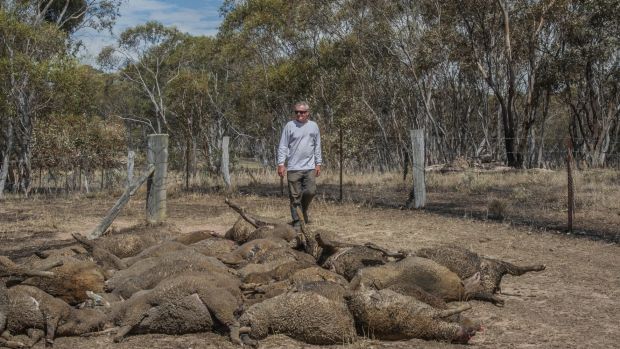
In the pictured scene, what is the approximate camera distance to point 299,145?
32.4ft

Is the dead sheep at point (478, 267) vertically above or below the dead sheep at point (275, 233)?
below

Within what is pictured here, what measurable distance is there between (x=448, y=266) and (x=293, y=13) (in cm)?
2942

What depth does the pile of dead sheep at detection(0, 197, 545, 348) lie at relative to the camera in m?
4.69

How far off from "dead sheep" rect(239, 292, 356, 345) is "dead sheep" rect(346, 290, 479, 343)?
0.44ft

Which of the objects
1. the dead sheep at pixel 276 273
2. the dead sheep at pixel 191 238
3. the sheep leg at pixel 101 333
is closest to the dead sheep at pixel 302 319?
the dead sheep at pixel 276 273

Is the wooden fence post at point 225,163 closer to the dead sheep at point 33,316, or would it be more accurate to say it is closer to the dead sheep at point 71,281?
the dead sheep at point 71,281

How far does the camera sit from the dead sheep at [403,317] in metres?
4.66

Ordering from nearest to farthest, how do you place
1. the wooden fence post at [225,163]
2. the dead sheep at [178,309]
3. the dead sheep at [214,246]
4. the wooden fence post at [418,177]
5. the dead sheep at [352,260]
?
the dead sheep at [178,309], the dead sheep at [352,260], the dead sheep at [214,246], the wooden fence post at [418,177], the wooden fence post at [225,163]

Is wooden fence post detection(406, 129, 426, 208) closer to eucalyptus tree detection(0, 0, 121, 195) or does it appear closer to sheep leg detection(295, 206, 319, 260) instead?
sheep leg detection(295, 206, 319, 260)

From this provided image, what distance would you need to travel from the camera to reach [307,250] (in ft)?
21.0

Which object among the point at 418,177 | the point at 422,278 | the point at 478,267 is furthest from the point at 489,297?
the point at 418,177

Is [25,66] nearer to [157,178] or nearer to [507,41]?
[157,178]

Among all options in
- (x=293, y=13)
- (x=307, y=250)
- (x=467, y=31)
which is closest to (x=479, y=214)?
(x=307, y=250)

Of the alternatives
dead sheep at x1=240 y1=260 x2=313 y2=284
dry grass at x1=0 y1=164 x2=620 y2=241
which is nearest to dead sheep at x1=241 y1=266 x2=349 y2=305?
dead sheep at x1=240 y1=260 x2=313 y2=284
